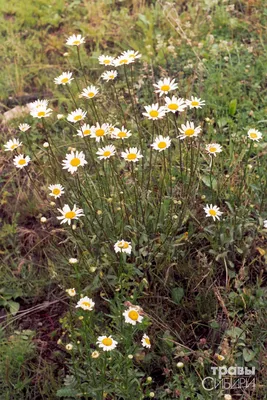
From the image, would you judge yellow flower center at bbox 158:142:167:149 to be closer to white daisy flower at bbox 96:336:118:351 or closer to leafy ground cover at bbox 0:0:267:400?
leafy ground cover at bbox 0:0:267:400

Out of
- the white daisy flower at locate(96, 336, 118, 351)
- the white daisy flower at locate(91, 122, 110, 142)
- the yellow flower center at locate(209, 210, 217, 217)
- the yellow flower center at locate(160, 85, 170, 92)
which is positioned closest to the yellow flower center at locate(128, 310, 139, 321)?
the white daisy flower at locate(96, 336, 118, 351)

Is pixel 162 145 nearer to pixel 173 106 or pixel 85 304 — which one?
pixel 173 106

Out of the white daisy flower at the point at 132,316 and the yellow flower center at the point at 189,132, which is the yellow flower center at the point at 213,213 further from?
the white daisy flower at the point at 132,316

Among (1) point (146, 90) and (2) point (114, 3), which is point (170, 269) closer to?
(1) point (146, 90)

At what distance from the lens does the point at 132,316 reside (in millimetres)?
1743

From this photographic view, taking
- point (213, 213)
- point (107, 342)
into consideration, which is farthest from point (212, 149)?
point (107, 342)

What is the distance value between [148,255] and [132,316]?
501 millimetres

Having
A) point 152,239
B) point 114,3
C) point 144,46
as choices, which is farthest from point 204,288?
point 114,3

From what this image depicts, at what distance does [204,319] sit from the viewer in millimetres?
2150

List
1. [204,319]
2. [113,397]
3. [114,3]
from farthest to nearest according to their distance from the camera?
[114,3] → [204,319] → [113,397]

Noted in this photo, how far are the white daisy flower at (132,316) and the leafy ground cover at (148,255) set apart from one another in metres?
0.03

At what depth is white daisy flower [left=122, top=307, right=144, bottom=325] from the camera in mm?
1730

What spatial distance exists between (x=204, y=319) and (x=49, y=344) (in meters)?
0.73

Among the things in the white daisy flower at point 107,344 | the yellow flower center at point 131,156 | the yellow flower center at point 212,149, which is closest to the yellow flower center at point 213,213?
the yellow flower center at point 212,149
